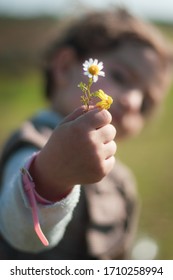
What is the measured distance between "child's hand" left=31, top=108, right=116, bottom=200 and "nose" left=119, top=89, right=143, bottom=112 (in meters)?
0.52

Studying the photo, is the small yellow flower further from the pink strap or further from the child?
the pink strap

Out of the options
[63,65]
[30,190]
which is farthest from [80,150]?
[63,65]

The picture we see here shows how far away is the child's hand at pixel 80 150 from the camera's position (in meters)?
0.58

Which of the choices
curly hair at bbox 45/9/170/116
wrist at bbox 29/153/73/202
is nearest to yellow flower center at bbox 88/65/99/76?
wrist at bbox 29/153/73/202

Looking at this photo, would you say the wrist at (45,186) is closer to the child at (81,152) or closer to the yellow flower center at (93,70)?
the child at (81,152)

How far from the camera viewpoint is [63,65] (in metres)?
1.33

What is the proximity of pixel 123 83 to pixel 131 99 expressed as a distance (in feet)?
0.13

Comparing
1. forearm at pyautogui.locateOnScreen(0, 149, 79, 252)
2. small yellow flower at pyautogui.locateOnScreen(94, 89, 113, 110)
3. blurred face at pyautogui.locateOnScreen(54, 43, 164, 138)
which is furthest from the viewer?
blurred face at pyautogui.locateOnScreen(54, 43, 164, 138)

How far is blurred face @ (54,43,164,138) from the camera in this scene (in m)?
1.14

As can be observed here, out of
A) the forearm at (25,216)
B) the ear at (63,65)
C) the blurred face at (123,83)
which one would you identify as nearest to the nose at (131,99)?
the blurred face at (123,83)

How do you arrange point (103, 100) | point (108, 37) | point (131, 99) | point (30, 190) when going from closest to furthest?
point (103, 100) → point (30, 190) → point (131, 99) → point (108, 37)

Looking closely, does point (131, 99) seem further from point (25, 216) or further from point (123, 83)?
point (25, 216)

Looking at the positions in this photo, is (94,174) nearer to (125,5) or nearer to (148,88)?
(148,88)

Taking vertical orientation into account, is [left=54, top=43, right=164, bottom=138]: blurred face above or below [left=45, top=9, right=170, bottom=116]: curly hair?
below
